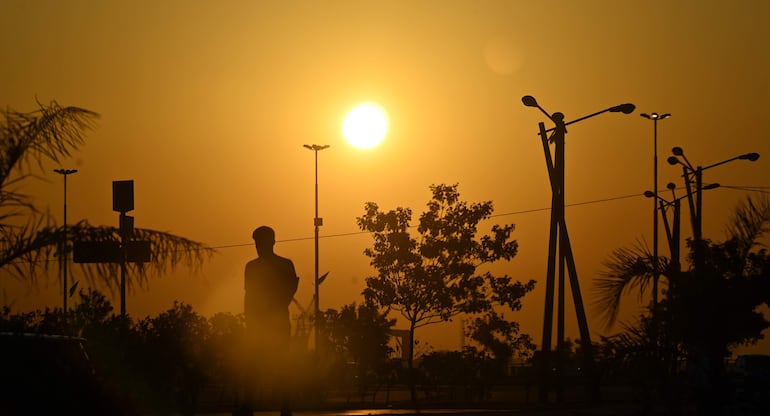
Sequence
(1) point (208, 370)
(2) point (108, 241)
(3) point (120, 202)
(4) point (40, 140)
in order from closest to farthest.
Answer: (2) point (108, 241), (4) point (40, 140), (1) point (208, 370), (3) point (120, 202)

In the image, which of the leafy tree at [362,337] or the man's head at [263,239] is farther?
the leafy tree at [362,337]

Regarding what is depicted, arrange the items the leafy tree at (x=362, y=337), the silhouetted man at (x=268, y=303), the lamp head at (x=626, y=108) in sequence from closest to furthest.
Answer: the silhouetted man at (x=268, y=303) → the lamp head at (x=626, y=108) → the leafy tree at (x=362, y=337)

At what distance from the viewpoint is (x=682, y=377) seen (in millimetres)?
17422

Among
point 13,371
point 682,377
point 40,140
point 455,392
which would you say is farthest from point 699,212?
point 13,371

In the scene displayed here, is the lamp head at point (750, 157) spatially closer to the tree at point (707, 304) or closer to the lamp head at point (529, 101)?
the lamp head at point (529, 101)

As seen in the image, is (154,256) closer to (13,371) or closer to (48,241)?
(48,241)

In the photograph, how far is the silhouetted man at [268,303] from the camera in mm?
12586

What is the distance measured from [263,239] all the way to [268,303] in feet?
2.51

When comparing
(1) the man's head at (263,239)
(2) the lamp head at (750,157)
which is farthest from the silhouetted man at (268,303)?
(2) the lamp head at (750,157)

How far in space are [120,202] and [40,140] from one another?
801cm

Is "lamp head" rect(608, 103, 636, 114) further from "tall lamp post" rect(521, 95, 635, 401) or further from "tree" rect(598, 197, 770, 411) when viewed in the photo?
"tree" rect(598, 197, 770, 411)

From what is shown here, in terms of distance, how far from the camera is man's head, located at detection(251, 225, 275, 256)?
1284 cm

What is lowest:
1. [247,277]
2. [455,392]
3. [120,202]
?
[455,392]

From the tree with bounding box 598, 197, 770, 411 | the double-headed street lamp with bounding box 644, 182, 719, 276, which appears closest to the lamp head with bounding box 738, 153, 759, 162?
the double-headed street lamp with bounding box 644, 182, 719, 276
